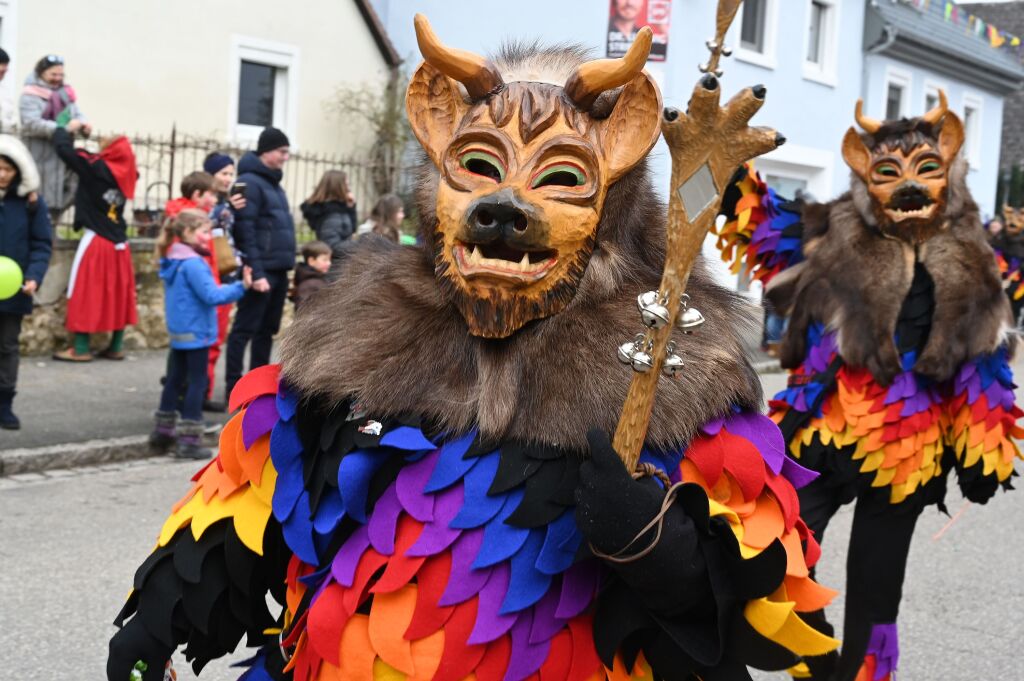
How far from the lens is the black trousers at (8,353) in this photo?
23.4ft

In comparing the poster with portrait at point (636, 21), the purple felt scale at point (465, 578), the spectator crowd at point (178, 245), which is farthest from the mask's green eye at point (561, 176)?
the poster with portrait at point (636, 21)

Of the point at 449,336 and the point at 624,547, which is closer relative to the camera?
the point at 624,547

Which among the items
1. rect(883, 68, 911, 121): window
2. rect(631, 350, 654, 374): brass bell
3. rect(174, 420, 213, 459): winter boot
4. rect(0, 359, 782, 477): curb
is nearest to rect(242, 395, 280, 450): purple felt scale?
rect(631, 350, 654, 374): brass bell

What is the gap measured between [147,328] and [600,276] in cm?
898

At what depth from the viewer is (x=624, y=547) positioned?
178cm

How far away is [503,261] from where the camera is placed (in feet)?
6.57

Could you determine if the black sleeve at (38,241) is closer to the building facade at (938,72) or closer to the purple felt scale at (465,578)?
the purple felt scale at (465,578)

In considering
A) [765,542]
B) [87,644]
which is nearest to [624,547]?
[765,542]

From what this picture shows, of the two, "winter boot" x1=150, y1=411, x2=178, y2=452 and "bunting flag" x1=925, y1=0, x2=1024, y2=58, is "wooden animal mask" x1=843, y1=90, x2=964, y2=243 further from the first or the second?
"bunting flag" x1=925, y1=0, x2=1024, y2=58

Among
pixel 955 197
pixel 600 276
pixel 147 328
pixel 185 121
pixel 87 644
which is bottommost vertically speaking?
pixel 87 644

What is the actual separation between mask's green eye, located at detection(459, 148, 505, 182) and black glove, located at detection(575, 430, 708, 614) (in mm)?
493

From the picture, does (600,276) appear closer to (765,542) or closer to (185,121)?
(765,542)

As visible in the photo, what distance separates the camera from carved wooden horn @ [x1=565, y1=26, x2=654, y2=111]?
77.4 inches

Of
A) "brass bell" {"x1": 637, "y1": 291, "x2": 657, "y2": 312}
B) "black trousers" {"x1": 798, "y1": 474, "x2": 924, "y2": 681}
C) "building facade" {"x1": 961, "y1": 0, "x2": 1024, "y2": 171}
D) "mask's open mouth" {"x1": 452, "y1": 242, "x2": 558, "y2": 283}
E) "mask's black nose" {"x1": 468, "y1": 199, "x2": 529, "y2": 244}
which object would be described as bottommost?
"black trousers" {"x1": 798, "y1": 474, "x2": 924, "y2": 681}
